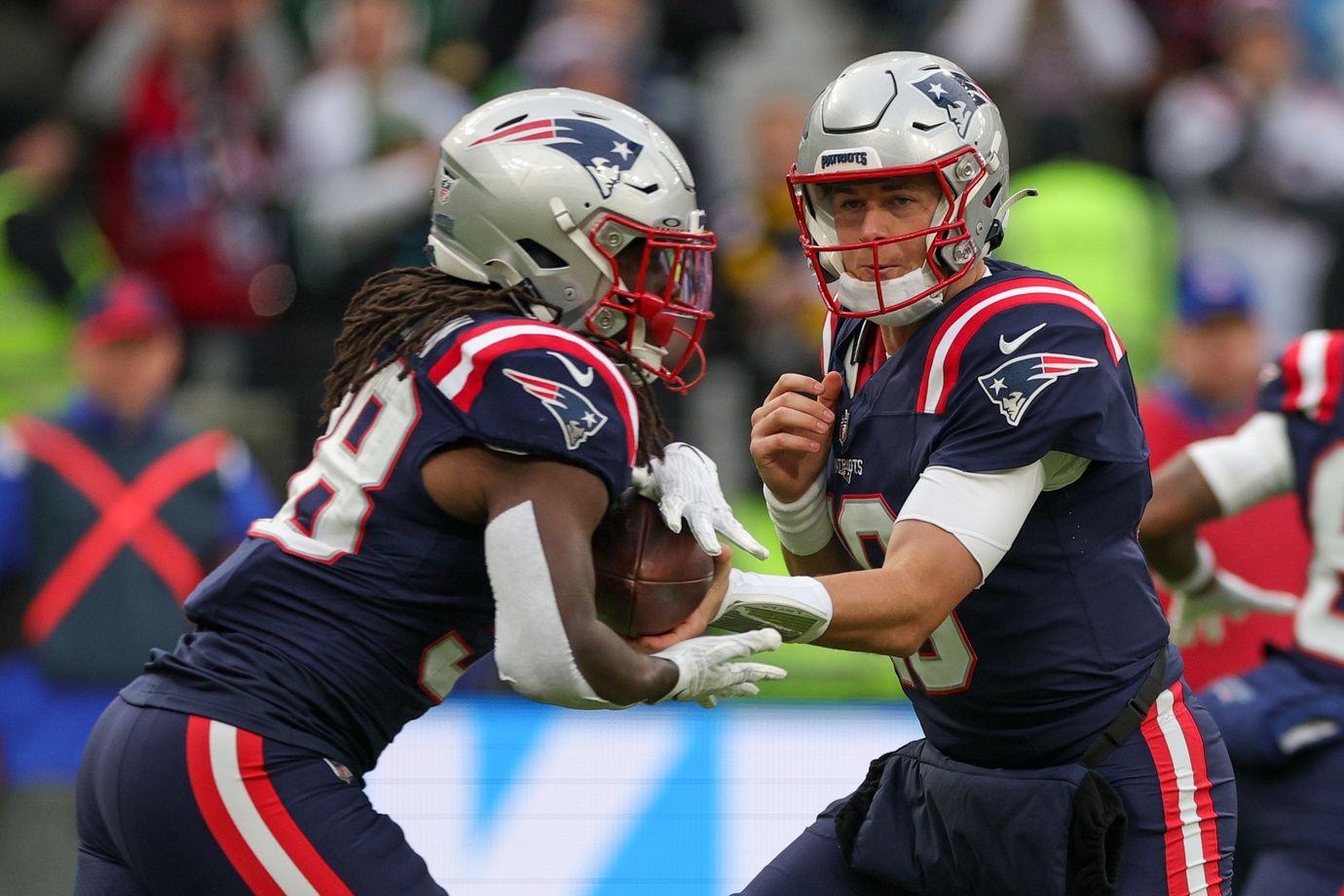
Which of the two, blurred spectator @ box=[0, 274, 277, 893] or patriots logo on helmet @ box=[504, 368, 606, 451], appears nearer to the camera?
patriots logo on helmet @ box=[504, 368, 606, 451]

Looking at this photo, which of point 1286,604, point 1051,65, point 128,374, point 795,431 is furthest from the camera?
point 1051,65

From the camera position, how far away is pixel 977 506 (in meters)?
3.34

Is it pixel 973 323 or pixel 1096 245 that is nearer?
pixel 973 323

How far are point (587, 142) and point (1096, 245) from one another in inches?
189

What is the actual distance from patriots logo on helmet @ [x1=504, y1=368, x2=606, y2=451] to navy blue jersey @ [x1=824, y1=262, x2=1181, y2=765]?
60 cm

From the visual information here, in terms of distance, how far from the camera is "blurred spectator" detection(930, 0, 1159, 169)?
8.75 metres

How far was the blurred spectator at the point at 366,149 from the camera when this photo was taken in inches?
310

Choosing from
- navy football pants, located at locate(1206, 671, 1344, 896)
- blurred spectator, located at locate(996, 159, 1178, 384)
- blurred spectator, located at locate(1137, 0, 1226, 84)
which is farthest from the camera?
blurred spectator, located at locate(1137, 0, 1226, 84)

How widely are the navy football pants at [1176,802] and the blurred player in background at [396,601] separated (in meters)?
0.74

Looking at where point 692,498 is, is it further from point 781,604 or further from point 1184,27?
point 1184,27

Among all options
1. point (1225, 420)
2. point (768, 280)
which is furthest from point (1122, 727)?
point (768, 280)

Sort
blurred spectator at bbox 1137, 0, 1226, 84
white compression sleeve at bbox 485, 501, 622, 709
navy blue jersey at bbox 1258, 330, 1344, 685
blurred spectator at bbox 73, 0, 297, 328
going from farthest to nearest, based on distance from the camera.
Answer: blurred spectator at bbox 1137, 0, 1226, 84, blurred spectator at bbox 73, 0, 297, 328, navy blue jersey at bbox 1258, 330, 1344, 685, white compression sleeve at bbox 485, 501, 622, 709

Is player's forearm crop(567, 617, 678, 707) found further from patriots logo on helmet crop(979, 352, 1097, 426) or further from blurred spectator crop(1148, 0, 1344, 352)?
blurred spectator crop(1148, 0, 1344, 352)

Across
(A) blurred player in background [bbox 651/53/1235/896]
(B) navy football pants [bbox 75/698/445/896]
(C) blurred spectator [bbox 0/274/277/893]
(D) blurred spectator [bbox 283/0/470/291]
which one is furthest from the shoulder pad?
(D) blurred spectator [bbox 283/0/470/291]
